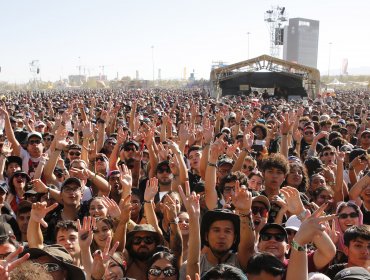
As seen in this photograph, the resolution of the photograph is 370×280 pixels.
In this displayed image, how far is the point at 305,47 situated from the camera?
14762cm

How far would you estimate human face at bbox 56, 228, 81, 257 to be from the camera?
3.66 metres

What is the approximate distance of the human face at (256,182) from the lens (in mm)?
5410

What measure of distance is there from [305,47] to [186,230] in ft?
493

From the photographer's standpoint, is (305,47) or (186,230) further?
(305,47)

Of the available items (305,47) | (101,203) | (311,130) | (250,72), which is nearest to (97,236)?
(101,203)

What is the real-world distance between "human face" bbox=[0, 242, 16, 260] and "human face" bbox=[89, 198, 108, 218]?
1.05 metres

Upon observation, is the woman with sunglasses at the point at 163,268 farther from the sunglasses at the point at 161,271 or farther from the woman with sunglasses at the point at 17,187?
the woman with sunglasses at the point at 17,187

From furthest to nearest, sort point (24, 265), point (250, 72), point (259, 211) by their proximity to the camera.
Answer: point (250, 72) → point (259, 211) → point (24, 265)

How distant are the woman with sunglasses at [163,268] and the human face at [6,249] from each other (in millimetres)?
902

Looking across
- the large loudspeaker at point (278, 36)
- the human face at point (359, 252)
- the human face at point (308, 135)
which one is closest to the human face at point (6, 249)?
the human face at point (359, 252)

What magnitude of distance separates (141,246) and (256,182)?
197 centimetres

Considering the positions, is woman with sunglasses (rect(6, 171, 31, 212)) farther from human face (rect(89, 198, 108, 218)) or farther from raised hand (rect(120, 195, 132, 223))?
raised hand (rect(120, 195, 132, 223))

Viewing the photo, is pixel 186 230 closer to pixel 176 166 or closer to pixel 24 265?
pixel 176 166

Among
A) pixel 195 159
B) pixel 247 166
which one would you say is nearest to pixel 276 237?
pixel 247 166
